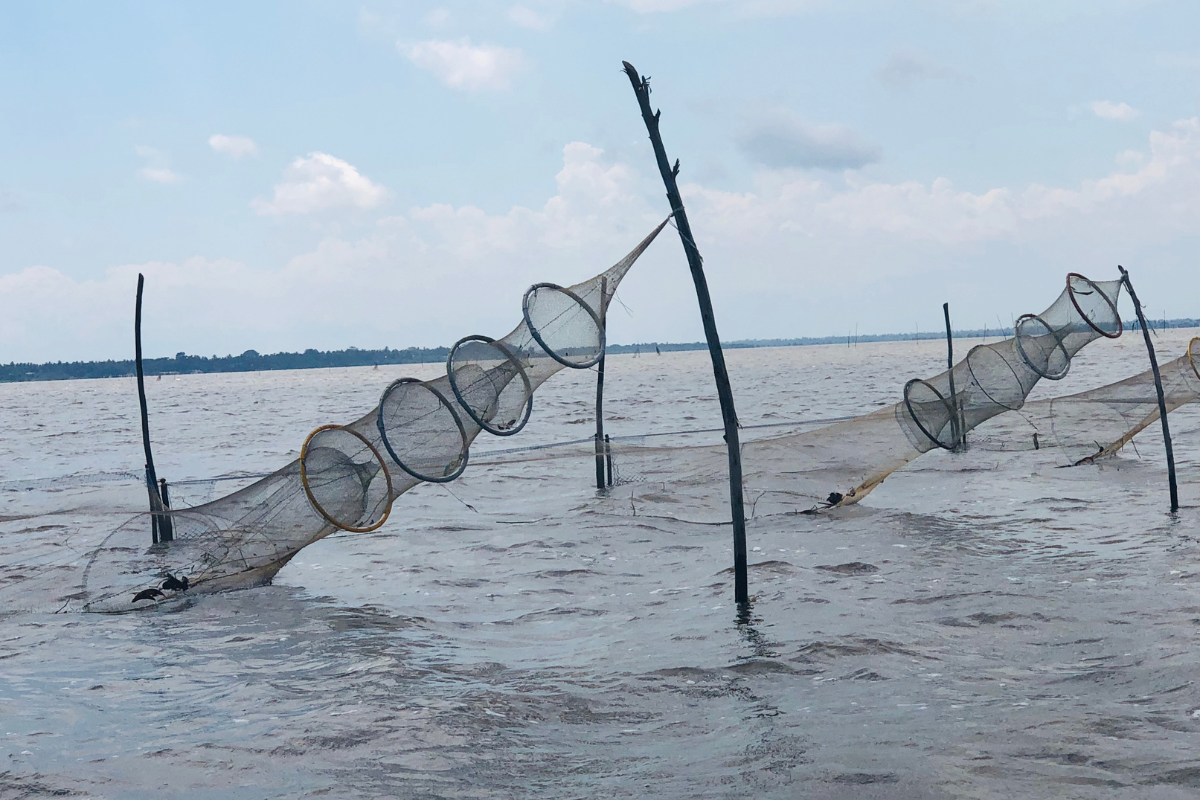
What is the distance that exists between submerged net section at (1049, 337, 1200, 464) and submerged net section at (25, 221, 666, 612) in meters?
9.25

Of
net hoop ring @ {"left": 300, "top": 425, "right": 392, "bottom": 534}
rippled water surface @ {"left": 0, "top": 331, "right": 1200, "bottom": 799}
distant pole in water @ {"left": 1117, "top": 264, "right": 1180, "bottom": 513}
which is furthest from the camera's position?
distant pole in water @ {"left": 1117, "top": 264, "right": 1180, "bottom": 513}

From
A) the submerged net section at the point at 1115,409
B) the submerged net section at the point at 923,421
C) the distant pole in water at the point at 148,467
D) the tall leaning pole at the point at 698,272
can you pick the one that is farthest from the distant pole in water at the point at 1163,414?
the distant pole in water at the point at 148,467

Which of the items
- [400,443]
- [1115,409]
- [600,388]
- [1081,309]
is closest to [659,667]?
[400,443]

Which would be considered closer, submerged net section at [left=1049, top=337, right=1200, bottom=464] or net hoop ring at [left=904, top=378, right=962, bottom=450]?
net hoop ring at [left=904, top=378, right=962, bottom=450]

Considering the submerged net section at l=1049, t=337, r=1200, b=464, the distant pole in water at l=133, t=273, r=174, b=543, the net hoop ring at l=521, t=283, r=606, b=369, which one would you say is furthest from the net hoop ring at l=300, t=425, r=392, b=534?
the submerged net section at l=1049, t=337, r=1200, b=464

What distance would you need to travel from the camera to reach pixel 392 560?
10602mm

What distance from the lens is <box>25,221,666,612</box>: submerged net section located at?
7.77 m

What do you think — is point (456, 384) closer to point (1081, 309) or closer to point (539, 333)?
point (539, 333)

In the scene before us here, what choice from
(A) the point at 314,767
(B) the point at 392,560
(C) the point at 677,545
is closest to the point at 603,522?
(C) the point at 677,545

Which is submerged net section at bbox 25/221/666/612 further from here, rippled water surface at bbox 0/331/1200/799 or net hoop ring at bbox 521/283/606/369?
rippled water surface at bbox 0/331/1200/799

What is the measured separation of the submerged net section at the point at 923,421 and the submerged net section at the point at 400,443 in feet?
15.3

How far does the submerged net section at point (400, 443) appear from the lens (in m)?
7.77

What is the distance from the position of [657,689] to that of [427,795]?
185cm

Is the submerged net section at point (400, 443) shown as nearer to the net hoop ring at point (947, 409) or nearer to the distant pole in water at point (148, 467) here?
the distant pole in water at point (148, 467)
